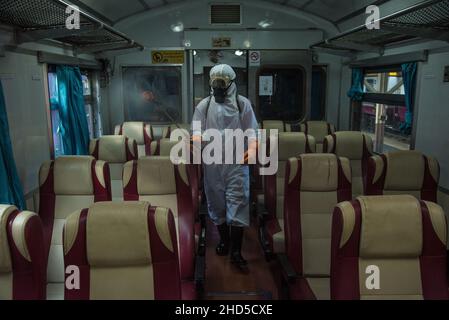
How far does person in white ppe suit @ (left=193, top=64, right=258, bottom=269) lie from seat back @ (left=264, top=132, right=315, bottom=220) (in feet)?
1.14

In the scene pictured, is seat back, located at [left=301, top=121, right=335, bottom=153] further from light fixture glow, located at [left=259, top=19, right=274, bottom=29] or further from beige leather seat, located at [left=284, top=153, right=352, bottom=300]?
beige leather seat, located at [left=284, top=153, right=352, bottom=300]

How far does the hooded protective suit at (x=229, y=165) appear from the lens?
10.6 ft

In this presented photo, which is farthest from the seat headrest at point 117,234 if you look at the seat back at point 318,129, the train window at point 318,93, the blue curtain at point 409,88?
the train window at point 318,93

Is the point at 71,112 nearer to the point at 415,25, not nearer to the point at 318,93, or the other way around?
the point at 415,25

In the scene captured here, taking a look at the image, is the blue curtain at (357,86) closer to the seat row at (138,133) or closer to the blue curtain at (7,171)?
the seat row at (138,133)

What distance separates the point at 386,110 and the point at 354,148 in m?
1.10

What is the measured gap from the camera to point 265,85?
655cm

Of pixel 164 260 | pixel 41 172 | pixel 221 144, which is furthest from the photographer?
pixel 221 144

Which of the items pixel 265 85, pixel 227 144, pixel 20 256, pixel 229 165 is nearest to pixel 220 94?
pixel 227 144

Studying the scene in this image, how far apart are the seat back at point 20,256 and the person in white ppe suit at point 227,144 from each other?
1842 mm

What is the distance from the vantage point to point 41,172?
264cm

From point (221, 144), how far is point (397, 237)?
5.96 ft
